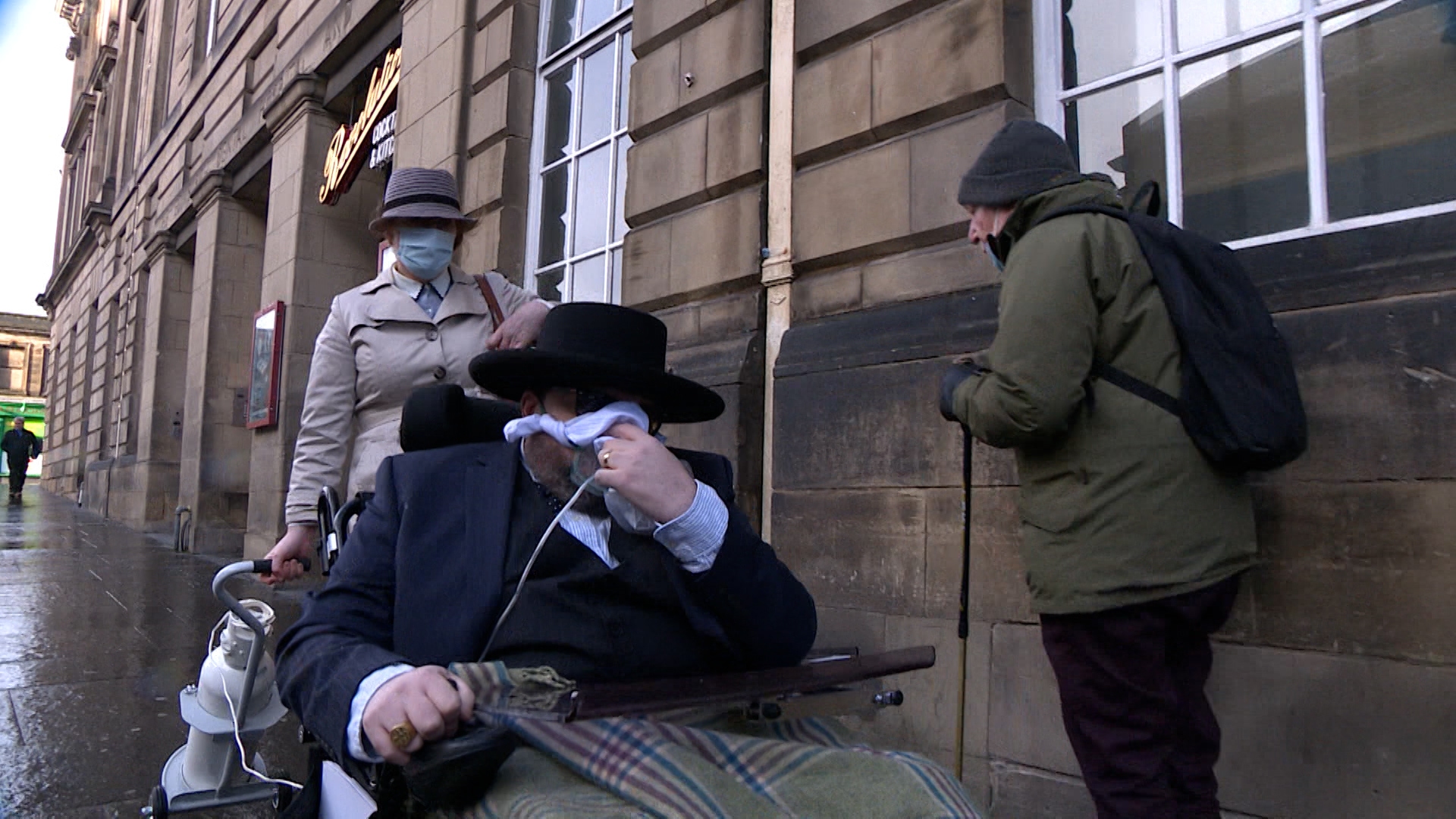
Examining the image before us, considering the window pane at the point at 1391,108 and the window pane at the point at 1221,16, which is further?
the window pane at the point at 1221,16

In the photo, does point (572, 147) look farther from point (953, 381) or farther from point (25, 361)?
point (25, 361)

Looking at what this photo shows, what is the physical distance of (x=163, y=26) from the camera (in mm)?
18922

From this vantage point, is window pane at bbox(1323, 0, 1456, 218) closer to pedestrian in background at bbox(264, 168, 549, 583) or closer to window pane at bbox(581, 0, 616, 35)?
pedestrian in background at bbox(264, 168, 549, 583)

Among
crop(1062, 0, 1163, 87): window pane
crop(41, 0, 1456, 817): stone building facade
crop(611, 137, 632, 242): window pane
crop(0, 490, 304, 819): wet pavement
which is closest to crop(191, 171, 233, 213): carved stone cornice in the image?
crop(0, 490, 304, 819): wet pavement

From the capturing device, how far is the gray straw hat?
311cm

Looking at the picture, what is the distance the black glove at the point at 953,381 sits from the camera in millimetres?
2592

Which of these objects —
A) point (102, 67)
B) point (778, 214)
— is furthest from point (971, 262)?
point (102, 67)

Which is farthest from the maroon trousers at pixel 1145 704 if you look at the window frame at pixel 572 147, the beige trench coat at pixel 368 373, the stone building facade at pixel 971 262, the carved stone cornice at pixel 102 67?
the carved stone cornice at pixel 102 67

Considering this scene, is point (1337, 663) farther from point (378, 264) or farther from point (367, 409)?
point (378, 264)

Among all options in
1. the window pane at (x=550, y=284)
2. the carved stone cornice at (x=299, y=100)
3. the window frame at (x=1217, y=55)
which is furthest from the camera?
the carved stone cornice at (x=299, y=100)

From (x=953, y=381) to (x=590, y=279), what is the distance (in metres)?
4.32

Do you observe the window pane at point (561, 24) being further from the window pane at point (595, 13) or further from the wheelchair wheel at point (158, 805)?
the wheelchair wheel at point (158, 805)

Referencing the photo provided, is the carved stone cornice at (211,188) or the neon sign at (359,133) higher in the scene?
the carved stone cornice at (211,188)

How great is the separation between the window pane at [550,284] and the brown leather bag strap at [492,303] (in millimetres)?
3635
